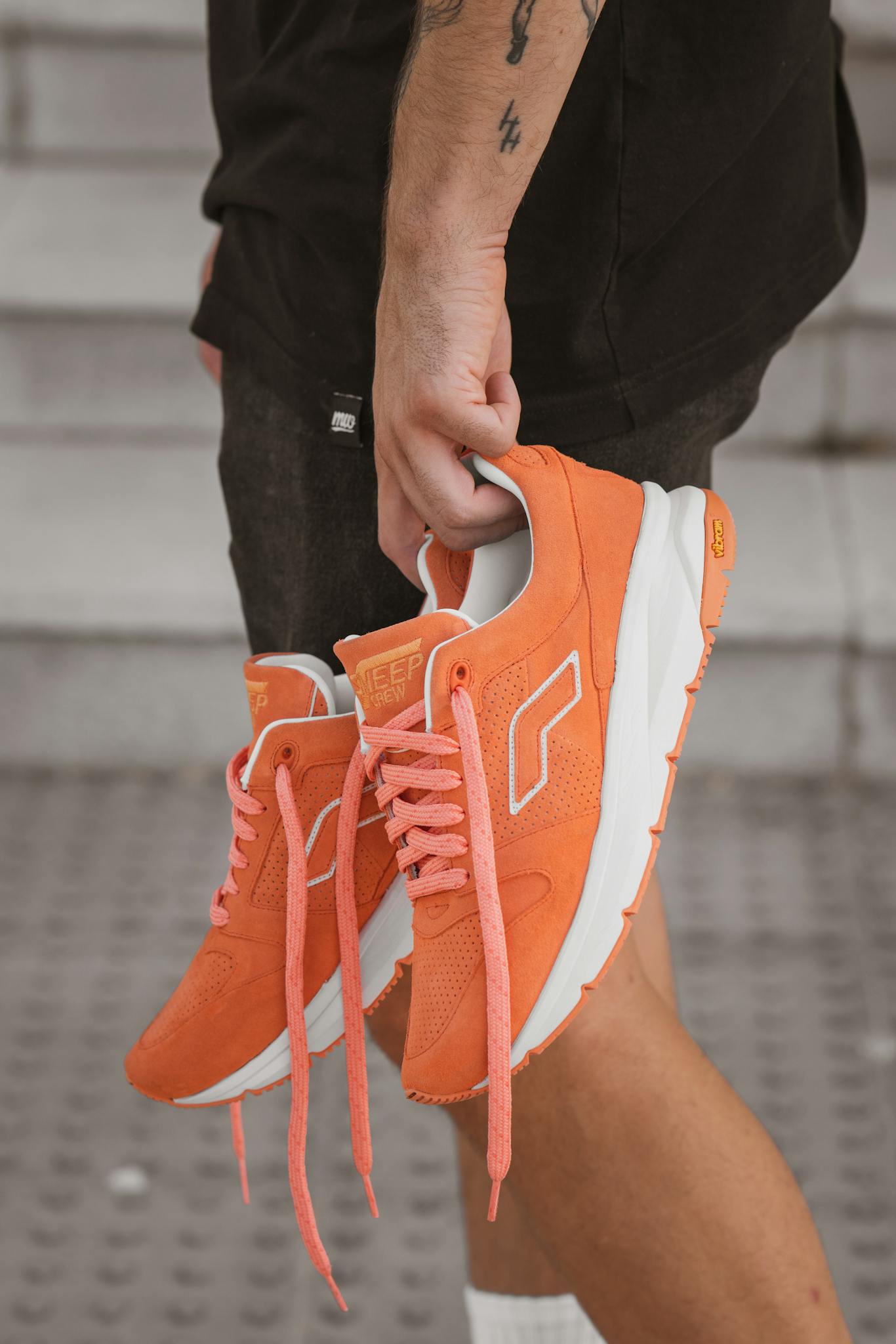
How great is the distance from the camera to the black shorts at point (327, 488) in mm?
880

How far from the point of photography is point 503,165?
27.1 inches

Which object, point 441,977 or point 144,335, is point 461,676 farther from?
point 144,335

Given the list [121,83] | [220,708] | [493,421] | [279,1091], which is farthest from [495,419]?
[121,83]

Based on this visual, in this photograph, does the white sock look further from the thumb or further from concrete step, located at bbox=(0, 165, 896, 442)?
concrete step, located at bbox=(0, 165, 896, 442)

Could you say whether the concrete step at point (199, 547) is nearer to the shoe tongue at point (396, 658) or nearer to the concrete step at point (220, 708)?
the concrete step at point (220, 708)

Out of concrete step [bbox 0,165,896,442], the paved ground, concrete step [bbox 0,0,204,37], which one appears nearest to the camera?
the paved ground

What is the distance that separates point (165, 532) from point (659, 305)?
1.36 meters

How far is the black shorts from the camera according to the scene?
2.89ft

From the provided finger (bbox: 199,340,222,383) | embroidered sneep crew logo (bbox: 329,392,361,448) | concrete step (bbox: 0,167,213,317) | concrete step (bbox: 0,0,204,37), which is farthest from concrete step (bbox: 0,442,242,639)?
embroidered sneep crew logo (bbox: 329,392,361,448)

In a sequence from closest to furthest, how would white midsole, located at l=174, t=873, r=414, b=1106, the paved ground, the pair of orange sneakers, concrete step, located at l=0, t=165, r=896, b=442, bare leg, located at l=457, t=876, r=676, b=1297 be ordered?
the pair of orange sneakers
white midsole, located at l=174, t=873, r=414, b=1106
bare leg, located at l=457, t=876, r=676, b=1297
the paved ground
concrete step, located at l=0, t=165, r=896, b=442

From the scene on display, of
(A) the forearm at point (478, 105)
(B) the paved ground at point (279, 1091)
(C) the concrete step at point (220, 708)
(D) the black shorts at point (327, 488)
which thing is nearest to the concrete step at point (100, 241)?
(C) the concrete step at point (220, 708)

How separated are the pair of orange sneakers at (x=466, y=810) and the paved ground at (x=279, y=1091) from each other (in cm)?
52

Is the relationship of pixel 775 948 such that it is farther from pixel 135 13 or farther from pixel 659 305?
pixel 135 13

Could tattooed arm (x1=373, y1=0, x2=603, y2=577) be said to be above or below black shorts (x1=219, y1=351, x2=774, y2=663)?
above
